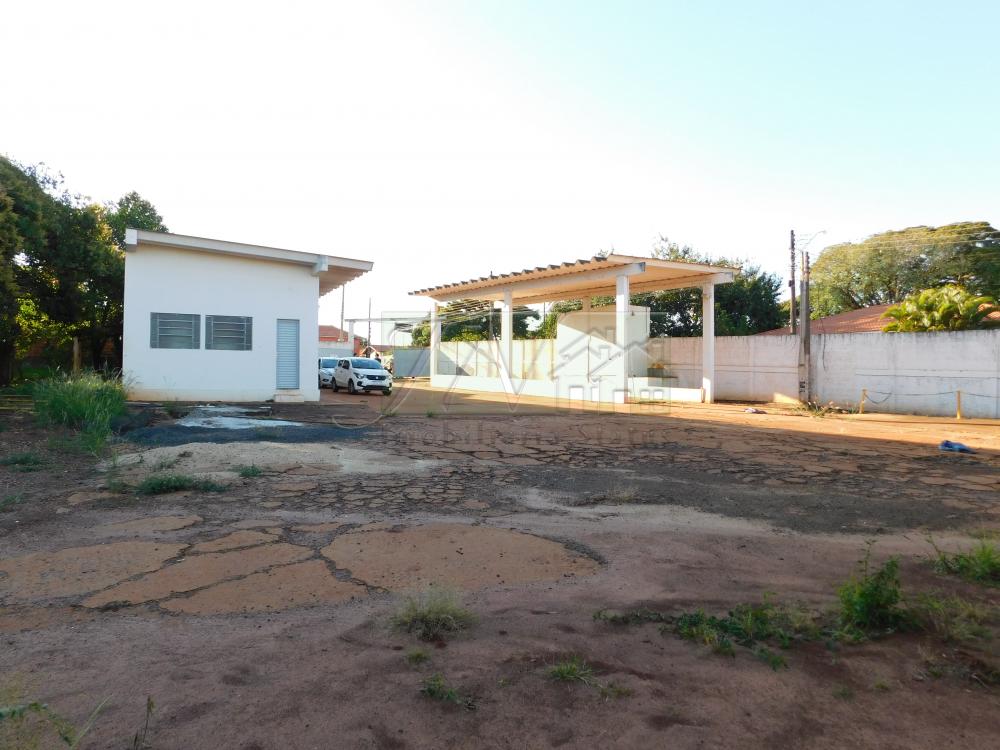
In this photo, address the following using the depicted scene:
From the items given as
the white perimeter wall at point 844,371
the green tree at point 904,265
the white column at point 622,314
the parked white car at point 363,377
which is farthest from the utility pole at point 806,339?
the green tree at point 904,265

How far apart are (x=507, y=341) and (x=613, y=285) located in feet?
15.8

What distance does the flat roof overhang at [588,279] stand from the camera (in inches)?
744

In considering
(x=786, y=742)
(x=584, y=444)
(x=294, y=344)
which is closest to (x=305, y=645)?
(x=786, y=742)

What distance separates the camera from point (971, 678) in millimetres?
2803

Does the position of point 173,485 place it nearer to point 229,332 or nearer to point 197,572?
point 197,572

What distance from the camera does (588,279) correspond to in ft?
67.6

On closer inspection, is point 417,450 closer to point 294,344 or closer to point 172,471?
point 172,471

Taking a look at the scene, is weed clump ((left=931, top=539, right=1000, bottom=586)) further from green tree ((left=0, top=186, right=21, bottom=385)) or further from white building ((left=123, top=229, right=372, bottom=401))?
white building ((left=123, top=229, right=372, bottom=401))

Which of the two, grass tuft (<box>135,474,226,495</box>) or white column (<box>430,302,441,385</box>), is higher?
white column (<box>430,302,441,385</box>)

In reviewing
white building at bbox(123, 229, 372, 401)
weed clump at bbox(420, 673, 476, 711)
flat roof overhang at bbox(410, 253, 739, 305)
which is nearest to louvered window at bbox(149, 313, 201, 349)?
white building at bbox(123, 229, 372, 401)

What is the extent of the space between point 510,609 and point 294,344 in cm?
1584

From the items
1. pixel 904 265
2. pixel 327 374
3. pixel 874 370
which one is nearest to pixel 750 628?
pixel 874 370

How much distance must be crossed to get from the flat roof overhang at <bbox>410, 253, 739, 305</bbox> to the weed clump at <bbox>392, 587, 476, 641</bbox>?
15807 millimetres

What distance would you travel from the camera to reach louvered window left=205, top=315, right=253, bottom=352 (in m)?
16.8
